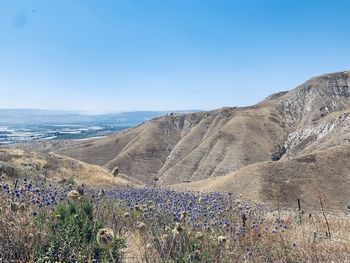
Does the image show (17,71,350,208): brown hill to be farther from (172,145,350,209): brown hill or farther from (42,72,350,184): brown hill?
(172,145,350,209): brown hill

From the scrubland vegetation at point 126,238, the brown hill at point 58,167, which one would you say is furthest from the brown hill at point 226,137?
the scrubland vegetation at point 126,238

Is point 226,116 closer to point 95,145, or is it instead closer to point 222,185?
point 95,145

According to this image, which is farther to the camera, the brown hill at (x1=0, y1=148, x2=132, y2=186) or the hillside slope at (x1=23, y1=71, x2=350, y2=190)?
the hillside slope at (x1=23, y1=71, x2=350, y2=190)

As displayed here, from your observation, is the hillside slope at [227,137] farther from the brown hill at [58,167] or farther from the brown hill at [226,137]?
the brown hill at [58,167]

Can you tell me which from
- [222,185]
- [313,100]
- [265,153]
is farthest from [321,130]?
[222,185]

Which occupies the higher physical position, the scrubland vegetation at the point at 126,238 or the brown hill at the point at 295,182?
the scrubland vegetation at the point at 126,238

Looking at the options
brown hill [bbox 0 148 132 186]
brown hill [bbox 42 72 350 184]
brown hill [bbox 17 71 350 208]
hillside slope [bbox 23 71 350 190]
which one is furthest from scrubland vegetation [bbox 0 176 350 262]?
hillside slope [bbox 23 71 350 190]

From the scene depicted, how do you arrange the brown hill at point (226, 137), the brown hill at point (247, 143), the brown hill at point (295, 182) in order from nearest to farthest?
the brown hill at point (295, 182) < the brown hill at point (247, 143) < the brown hill at point (226, 137)

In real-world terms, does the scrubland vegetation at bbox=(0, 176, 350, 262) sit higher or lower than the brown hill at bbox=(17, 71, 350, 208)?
higher
